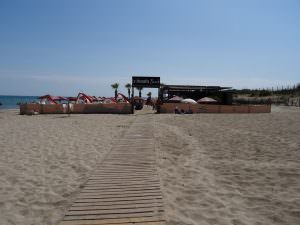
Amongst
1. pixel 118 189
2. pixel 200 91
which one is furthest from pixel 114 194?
pixel 200 91

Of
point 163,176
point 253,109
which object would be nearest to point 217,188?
point 163,176

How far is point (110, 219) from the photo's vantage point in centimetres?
417

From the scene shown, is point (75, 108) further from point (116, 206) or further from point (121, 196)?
point (116, 206)

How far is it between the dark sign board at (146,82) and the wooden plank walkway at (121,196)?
22871 mm

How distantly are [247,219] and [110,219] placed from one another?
1.97 metres

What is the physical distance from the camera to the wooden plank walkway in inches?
166

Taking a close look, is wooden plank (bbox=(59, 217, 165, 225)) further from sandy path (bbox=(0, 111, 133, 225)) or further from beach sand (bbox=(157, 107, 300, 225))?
sandy path (bbox=(0, 111, 133, 225))

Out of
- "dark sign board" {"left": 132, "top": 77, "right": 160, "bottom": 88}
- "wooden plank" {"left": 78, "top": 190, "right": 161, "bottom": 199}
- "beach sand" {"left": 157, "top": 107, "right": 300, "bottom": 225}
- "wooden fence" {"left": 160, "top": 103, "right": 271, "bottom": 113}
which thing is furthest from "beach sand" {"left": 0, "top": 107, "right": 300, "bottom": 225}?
"dark sign board" {"left": 132, "top": 77, "right": 160, "bottom": 88}

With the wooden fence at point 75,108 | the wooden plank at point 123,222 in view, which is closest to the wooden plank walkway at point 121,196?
the wooden plank at point 123,222

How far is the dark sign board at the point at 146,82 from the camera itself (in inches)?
1201

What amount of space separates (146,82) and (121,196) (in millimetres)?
26089

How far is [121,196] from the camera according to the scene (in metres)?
5.07

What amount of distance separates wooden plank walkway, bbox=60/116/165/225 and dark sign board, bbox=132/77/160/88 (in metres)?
22.9

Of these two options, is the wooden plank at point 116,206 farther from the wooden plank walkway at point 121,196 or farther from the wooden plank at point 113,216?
the wooden plank at point 113,216
